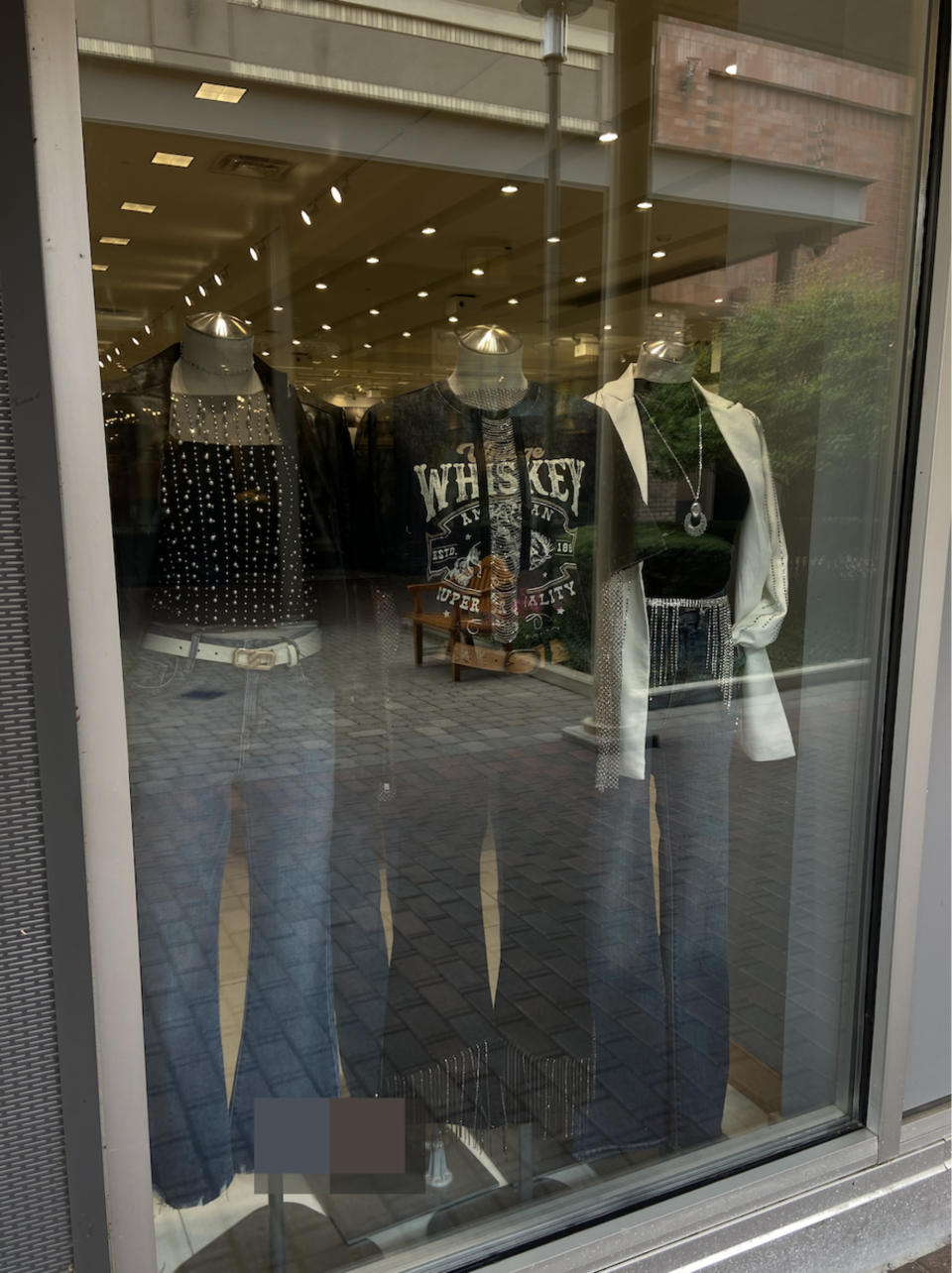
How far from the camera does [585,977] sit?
1665mm

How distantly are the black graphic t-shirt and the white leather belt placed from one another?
15 centimetres

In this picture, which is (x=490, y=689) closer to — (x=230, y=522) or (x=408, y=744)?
(x=408, y=744)

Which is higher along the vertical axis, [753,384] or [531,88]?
[531,88]

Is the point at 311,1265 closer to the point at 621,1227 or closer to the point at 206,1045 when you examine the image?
the point at 206,1045

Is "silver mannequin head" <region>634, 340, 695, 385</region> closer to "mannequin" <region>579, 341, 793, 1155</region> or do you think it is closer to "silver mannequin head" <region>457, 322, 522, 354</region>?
"mannequin" <region>579, 341, 793, 1155</region>

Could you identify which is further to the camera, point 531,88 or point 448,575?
point 531,88

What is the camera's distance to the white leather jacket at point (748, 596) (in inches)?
61.3

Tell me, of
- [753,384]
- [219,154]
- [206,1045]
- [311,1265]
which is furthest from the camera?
[219,154]

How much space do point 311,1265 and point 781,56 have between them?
6.44 feet

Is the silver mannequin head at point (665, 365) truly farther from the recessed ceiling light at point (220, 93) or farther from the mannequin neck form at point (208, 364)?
the recessed ceiling light at point (220, 93)

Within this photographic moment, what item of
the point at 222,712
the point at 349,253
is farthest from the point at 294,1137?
the point at 349,253

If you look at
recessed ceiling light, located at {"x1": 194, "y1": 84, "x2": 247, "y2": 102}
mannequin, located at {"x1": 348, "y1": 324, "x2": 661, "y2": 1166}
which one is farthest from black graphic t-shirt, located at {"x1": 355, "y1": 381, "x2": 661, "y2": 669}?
recessed ceiling light, located at {"x1": 194, "y1": 84, "x2": 247, "y2": 102}

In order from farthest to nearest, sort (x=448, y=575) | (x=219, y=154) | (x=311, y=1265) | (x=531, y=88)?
(x=531, y=88)
(x=219, y=154)
(x=448, y=575)
(x=311, y=1265)

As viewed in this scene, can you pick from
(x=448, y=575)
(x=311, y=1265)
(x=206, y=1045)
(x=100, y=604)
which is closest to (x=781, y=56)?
(x=448, y=575)
